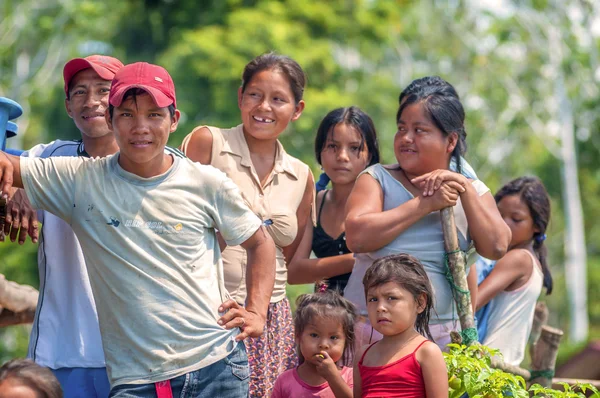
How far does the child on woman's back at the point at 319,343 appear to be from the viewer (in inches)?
187

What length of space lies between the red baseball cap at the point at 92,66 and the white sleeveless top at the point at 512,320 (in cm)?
289

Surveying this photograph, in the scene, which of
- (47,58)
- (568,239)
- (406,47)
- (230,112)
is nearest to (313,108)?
(230,112)

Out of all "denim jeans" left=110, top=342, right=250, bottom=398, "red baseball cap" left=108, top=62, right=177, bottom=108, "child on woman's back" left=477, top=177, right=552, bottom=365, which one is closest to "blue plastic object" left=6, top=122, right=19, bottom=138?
"red baseball cap" left=108, top=62, right=177, bottom=108

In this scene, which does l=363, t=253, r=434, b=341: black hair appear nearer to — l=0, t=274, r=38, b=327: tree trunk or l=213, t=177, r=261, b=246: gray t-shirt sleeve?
l=213, t=177, r=261, b=246: gray t-shirt sleeve

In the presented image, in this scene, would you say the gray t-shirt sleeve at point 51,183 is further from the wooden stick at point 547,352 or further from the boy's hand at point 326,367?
the wooden stick at point 547,352

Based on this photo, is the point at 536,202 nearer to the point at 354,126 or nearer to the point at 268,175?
the point at 354,126

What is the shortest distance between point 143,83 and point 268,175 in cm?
139

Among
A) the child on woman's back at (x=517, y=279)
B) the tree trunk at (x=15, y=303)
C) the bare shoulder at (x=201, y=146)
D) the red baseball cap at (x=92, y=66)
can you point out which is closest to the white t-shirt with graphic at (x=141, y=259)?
the red baseball cap at (x=92, y=66)

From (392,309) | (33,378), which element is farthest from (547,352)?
(33,378)

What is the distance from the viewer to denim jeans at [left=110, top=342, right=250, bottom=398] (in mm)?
3883

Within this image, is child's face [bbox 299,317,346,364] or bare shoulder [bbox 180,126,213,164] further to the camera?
bare shoulder [bbox 180,126,213,164]

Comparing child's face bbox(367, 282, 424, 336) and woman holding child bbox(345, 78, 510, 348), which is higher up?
woman holding child bbox(345, 78, 510, 348)

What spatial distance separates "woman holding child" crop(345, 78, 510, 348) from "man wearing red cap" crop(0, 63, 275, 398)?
1011 mm

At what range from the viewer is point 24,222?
4.16 metres
